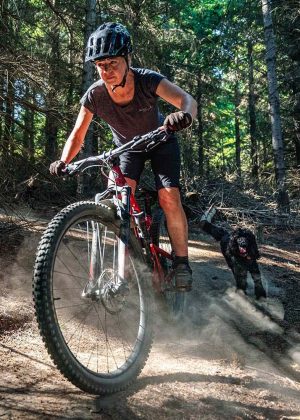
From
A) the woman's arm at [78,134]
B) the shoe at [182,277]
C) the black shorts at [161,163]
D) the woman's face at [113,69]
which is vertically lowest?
the shoe at [182,277]

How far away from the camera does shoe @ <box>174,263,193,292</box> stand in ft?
12.9

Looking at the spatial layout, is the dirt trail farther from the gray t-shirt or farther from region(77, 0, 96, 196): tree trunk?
region(77, 0, 96, 196): tree trunk

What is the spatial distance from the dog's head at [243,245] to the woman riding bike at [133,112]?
2216 mm

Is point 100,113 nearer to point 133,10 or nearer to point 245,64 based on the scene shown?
point 133,10

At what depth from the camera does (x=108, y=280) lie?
3197mm

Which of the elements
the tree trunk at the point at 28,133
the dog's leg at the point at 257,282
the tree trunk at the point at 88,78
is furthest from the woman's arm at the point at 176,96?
the tree trunk at the point at 88,78

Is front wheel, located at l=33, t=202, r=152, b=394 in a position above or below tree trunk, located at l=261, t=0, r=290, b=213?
below

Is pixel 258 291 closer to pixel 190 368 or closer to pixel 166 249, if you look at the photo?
pixel 166 249

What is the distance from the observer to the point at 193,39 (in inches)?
717

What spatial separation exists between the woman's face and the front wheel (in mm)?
1084

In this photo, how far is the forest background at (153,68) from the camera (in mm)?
5762

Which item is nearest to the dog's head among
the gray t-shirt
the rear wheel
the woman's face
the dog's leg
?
the dog's leg

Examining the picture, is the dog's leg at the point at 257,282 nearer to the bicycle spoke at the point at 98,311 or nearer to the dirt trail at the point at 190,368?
the dirt trail at the point at 190,368

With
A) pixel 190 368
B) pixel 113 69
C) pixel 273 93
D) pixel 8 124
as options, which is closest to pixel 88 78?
pixel 8 124
